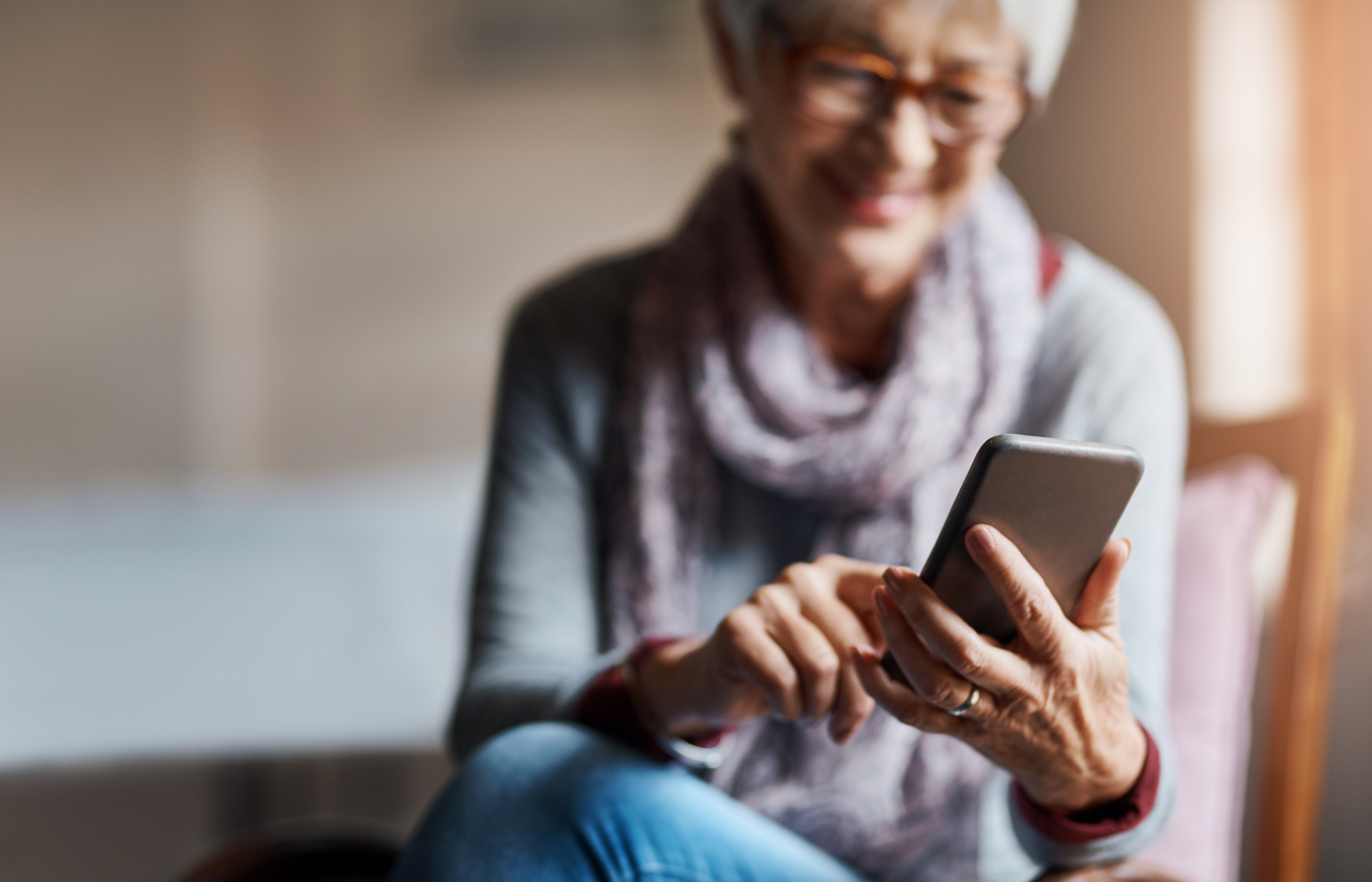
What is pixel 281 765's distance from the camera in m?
1.42

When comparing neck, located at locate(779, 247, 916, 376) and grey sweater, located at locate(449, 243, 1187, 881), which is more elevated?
neck, located at locate(779, 247, 916, 376)

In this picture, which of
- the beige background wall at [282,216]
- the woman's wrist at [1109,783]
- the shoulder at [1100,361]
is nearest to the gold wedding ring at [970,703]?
the woman's wrist at [1109,783]

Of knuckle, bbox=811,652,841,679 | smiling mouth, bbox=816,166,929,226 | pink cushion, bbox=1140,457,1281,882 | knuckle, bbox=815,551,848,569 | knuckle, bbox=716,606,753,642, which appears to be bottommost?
pink cushion, bbox=1140,457,1281,882

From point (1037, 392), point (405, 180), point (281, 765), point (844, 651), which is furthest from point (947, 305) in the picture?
point (405, 180)

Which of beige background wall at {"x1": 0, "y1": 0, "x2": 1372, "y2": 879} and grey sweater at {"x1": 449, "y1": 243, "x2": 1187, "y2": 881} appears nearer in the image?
grey sweater at {"x1": 449, "y1": 243, "x2": 1187, "y2": 881}

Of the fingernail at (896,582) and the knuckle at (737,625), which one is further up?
the fingernail at (896,582)

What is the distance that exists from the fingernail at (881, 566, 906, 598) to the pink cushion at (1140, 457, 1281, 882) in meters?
0.52

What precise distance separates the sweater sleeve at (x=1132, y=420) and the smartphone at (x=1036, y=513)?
0.18 metres

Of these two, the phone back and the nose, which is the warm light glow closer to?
the nose

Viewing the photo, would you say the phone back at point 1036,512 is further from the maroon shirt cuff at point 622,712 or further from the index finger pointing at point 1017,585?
the maroon shirt cuff at point 622,712

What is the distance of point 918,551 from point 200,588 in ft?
3.95

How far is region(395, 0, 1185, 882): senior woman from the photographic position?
1.82 ft

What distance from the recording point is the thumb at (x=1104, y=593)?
1.50ft

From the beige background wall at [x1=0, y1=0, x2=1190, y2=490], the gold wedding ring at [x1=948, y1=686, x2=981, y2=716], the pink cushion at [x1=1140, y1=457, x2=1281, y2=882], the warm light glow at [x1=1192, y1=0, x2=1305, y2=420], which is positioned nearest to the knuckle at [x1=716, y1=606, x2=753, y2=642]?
the gold wedding ring at [x1=948, y1=686, x2=981, y2=716]
